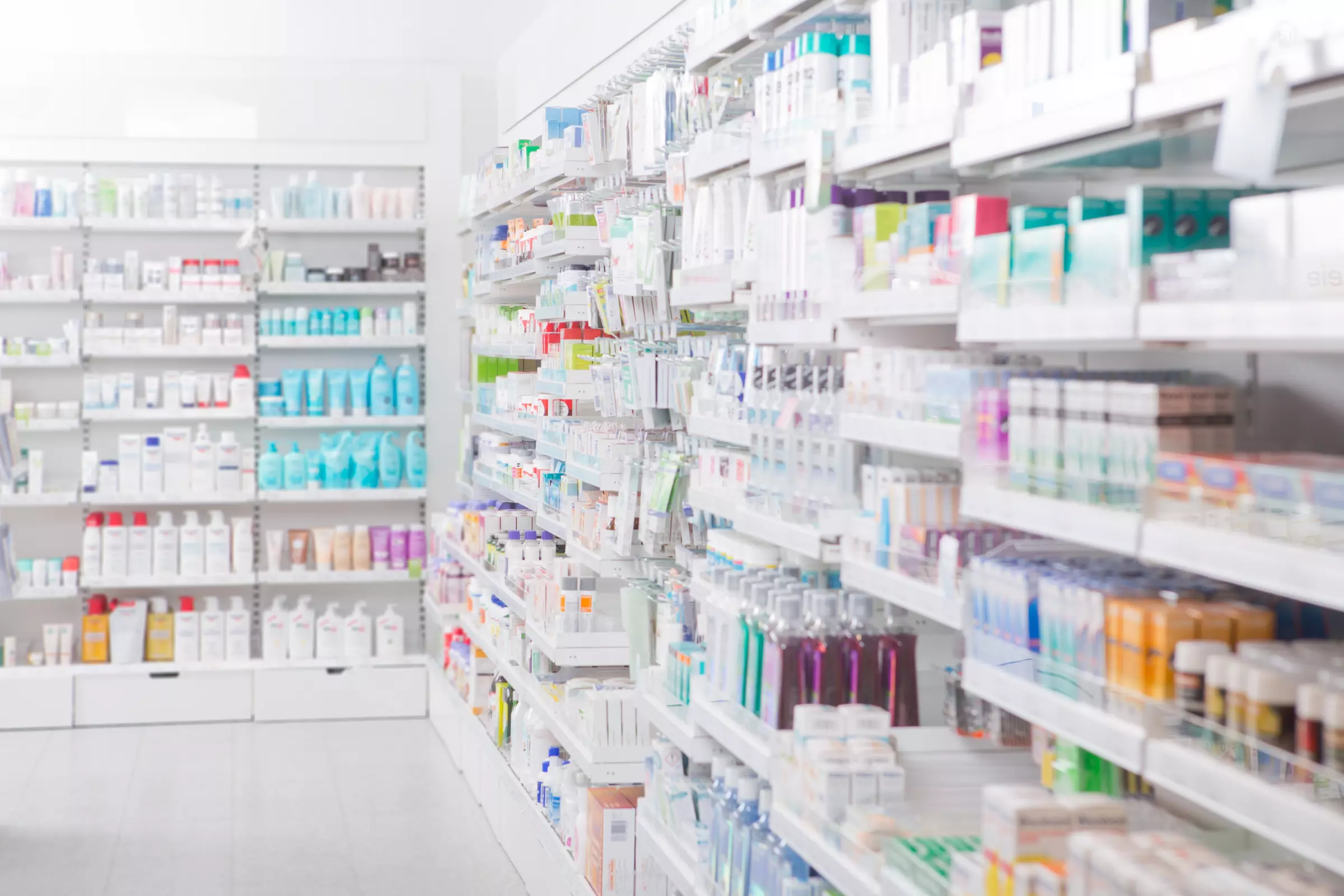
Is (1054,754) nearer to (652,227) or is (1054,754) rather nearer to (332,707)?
(652,227)

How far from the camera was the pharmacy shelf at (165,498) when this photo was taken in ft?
25.9

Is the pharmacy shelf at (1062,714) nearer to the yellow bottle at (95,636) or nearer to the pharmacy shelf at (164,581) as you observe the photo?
the pharmacy shelf at (164,581)

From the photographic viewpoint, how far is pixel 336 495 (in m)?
8.13

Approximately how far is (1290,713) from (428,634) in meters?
7.06

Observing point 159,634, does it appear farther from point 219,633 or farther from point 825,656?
point 825,656

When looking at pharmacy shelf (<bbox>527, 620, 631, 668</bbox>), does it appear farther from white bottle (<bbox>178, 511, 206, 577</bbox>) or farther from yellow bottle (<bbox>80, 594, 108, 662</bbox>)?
yellow bottle (<bbox>80, 594, 108, 662</bbox>)

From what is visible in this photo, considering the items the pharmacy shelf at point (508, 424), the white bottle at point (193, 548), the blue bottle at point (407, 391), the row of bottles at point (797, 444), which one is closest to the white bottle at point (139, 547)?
the white bottle at point (193, 548)

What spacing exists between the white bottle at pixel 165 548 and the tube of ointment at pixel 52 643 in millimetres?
583

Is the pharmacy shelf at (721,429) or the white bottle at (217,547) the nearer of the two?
the pharmacy shelf at (721,429)

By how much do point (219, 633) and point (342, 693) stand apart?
71cm

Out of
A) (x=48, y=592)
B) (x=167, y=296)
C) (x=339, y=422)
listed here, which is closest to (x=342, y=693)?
(x=339, y=422)

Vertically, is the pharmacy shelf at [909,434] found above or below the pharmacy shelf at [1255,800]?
above

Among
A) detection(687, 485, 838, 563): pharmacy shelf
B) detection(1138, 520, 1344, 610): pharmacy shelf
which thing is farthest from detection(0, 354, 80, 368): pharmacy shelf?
detection(1138, 520, 1344, 610): pharmacy shelf

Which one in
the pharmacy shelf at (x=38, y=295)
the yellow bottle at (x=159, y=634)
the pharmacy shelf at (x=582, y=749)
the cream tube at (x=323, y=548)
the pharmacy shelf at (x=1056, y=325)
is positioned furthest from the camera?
the cream tube at (x=323, y=548)
